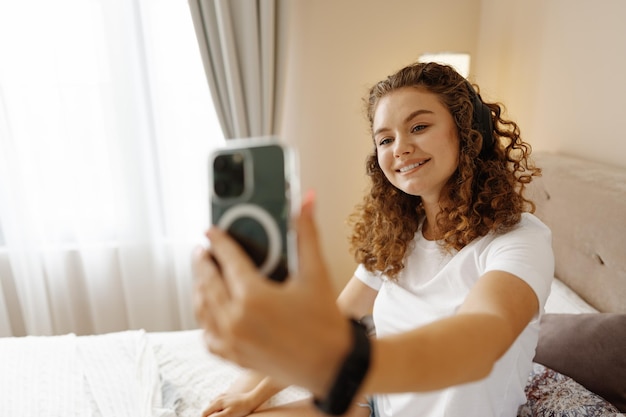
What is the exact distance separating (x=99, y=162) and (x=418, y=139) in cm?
178

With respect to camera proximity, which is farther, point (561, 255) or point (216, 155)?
point (561, 255)

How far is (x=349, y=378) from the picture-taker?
405 millimetres

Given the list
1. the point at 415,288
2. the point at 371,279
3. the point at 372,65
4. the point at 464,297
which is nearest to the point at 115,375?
the point at 371,279

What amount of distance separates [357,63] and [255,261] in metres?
2.07

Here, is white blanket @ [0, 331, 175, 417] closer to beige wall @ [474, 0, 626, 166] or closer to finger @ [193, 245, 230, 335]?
finger @ [193, 245, 230, 335]

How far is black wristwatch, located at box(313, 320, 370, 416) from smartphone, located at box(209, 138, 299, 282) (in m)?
0.10

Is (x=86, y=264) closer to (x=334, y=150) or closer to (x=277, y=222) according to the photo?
(x=334, y=150)

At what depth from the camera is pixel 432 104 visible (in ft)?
3.15

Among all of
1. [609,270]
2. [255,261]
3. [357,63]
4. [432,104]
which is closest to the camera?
[255,261]

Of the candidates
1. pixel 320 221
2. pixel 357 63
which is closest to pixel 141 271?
pixel 320 221

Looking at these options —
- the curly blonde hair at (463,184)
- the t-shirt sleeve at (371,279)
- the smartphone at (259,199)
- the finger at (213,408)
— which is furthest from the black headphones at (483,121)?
the finger at (213,408)

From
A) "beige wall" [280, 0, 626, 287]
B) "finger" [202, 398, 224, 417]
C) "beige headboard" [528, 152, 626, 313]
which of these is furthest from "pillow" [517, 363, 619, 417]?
"beige wall" [280, 0, 626, 287]

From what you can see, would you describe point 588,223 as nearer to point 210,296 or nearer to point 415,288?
point 415,288

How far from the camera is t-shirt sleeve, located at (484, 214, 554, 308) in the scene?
727 mm
